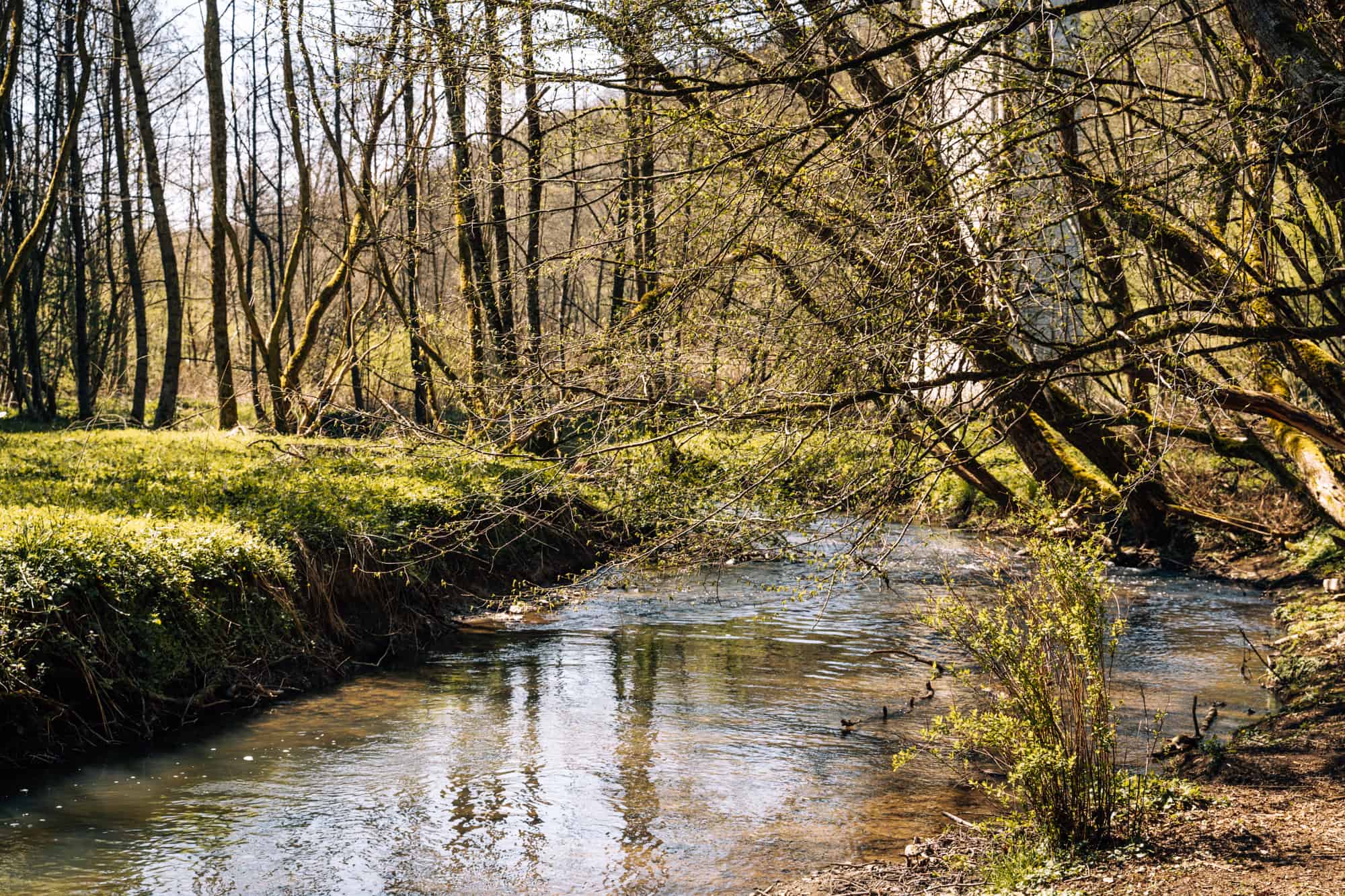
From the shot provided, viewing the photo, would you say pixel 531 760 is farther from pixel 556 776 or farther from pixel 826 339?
pixel 826 339

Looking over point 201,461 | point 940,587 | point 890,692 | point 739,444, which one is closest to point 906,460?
point 739,444

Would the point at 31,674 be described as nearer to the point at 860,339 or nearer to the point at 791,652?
the point at 860,339

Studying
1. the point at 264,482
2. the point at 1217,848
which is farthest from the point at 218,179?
the point at 1217,848

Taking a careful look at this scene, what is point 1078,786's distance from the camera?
478 centimetres

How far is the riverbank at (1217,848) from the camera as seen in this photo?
4.35 metres

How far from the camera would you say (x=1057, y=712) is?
478cm

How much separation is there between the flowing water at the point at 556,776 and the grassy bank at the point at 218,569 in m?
0.46

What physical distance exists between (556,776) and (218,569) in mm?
3318

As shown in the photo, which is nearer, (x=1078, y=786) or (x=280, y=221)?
(x=1078, y=786)

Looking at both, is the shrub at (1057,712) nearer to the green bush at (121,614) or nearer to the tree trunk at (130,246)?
the green bush at (121,614)

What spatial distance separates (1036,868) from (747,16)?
14.7 feet

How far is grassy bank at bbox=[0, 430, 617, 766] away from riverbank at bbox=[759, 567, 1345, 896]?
316cm

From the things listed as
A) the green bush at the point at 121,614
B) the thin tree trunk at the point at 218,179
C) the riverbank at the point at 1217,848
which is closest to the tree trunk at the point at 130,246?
the thin tree trunk at the point at 218,179

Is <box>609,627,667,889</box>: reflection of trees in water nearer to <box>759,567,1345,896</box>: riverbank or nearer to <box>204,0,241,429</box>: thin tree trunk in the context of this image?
<box>759,567,1345,896</box>: riverbank
